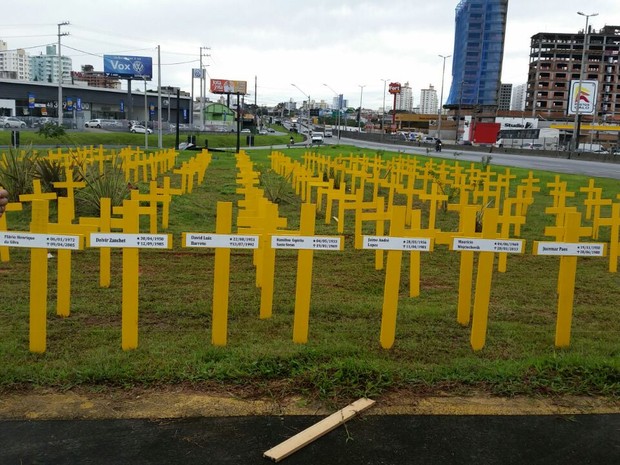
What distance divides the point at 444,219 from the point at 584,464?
9924 mm

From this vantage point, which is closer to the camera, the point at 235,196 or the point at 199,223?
the point at 199,223

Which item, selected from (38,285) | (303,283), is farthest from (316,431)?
(38,285)

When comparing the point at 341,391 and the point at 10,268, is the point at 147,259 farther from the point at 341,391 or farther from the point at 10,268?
the point at 341,391

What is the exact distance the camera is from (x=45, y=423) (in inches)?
145

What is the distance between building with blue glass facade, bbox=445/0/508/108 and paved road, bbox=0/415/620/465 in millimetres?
100659

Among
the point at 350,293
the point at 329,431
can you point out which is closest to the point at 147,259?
the point at 350,293

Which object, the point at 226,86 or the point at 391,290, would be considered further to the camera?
the point at 226,86

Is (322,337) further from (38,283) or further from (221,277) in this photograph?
(38,283)

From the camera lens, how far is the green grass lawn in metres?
4.30

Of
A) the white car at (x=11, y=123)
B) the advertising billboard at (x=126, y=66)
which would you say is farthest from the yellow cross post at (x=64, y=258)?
the advertising billboard at (x=126, y=66)

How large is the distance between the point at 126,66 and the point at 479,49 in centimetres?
5845

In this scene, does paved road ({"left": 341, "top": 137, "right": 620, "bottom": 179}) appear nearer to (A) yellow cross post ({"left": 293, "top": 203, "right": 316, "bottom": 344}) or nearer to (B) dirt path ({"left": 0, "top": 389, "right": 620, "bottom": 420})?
(A) yellow cross post ({"left": 293, "top": 203, "right": 316, "bottom": 344})

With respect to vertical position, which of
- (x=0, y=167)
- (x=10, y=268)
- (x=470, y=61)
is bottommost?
(x=10, y=268)

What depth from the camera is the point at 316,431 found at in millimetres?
3605
